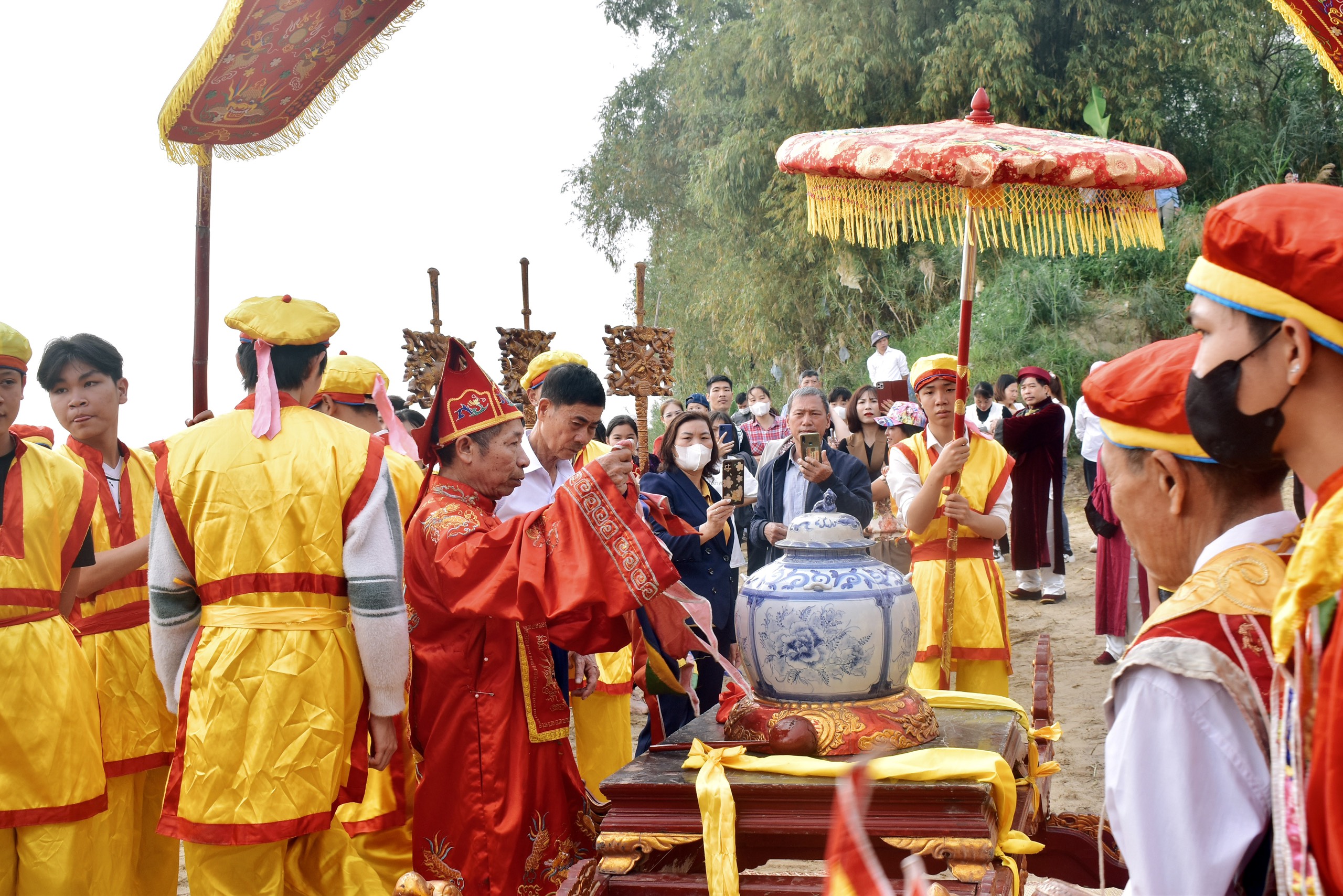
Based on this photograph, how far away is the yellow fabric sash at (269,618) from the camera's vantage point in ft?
8.84

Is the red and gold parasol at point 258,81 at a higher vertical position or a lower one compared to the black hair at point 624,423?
higher

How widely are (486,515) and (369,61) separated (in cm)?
199

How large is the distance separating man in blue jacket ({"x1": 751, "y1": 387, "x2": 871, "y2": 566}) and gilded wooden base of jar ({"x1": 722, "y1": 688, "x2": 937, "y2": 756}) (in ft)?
6.59

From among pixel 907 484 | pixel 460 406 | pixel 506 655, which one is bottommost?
pixel 506 655

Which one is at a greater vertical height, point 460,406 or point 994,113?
point 994,113

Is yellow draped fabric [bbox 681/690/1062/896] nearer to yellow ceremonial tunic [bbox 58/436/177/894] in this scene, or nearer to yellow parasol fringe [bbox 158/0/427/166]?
yellow ceremonial tunic [bbox 58/436/177/894]

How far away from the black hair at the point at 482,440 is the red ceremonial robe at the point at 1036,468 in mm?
6812

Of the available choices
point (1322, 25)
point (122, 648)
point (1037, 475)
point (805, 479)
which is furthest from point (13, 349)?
point (1037, 475)

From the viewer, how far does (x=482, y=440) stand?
2988 mm

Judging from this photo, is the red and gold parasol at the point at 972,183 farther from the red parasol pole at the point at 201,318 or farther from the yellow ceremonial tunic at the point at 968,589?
the red parasol pole at the point at 201,318

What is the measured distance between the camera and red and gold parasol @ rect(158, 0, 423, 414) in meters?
3.50

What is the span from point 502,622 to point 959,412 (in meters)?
2.01

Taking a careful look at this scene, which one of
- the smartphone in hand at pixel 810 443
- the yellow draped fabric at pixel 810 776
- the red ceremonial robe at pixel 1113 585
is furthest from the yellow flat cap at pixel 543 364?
the red ceremonial robe at pixel 1113 585

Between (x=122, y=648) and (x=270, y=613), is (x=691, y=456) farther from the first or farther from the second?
(x=270, y=613)
